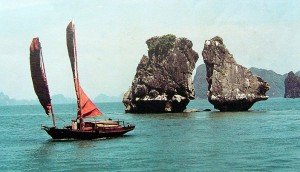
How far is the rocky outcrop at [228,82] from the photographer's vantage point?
5108 inches

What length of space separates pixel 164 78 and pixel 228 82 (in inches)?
667

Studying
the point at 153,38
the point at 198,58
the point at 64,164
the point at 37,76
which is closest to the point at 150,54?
the point at 153,38

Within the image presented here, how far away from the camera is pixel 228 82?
13125cm

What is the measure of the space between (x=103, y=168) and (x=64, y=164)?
5.19m

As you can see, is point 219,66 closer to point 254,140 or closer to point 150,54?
point 150,54

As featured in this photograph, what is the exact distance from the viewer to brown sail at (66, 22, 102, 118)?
6919cm

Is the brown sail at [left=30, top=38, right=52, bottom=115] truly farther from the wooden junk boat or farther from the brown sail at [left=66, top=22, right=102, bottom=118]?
the brown sail at [left=66, top=22, right=102, bottom=118]

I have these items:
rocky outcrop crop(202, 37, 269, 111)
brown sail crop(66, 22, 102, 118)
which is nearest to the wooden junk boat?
brown sail crop(66, 22, 102, 118)

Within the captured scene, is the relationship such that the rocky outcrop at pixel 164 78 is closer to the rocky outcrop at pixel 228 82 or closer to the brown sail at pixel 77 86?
the rocky outcrop at pixel 228 82

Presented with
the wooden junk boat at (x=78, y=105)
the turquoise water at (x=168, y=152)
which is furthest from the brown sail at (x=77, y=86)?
the turquoise water at (x=168, y=152)

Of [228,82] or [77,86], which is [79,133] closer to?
[77,86]

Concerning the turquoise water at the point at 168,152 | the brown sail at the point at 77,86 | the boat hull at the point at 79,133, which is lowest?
the turquoise water at the point at 168,152

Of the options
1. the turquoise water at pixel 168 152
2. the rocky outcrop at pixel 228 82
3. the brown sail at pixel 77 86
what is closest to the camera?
the turquoise water at pixel 168 152

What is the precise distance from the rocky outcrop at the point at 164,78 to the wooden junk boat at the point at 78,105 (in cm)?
6118
